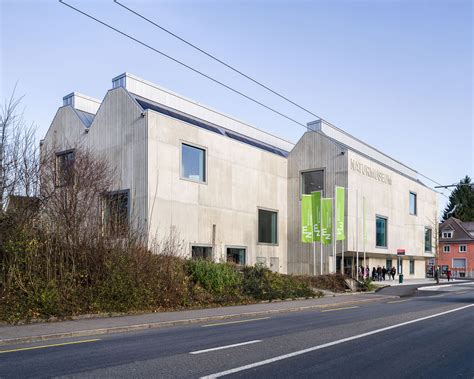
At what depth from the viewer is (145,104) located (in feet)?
115

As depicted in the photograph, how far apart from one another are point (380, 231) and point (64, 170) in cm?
3397

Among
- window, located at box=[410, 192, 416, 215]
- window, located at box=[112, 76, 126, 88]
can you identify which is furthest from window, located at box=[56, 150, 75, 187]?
window, located at box=[410, 192, 416, 215]

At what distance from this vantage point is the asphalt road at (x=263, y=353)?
25.6 feet

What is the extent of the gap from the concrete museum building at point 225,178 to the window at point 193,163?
0.07 m

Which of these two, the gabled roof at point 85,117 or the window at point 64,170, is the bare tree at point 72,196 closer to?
the window at point 64,170

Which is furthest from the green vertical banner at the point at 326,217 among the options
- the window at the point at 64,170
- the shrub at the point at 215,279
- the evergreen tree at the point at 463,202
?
the evergreen tree at the point at 463,202

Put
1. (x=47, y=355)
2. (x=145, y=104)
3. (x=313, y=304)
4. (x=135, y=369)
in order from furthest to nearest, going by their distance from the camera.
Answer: (x=145, y=104) < (x=313, y=304) < (x=47, y=355) < (x=135, y=369)

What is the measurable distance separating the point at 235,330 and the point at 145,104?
969 inches

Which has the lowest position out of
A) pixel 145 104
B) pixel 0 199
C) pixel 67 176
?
pixel 0 199

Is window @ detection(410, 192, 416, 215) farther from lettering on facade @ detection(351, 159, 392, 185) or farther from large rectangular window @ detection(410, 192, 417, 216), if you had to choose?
lettering on facade @ detection(351, 159, 392, 185)

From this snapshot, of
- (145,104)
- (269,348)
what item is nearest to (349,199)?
(145,104)

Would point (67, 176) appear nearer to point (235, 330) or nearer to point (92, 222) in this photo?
point (92, 222)

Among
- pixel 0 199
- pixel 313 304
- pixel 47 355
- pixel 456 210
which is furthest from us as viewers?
pixel 456 210

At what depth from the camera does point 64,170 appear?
22531 mm
